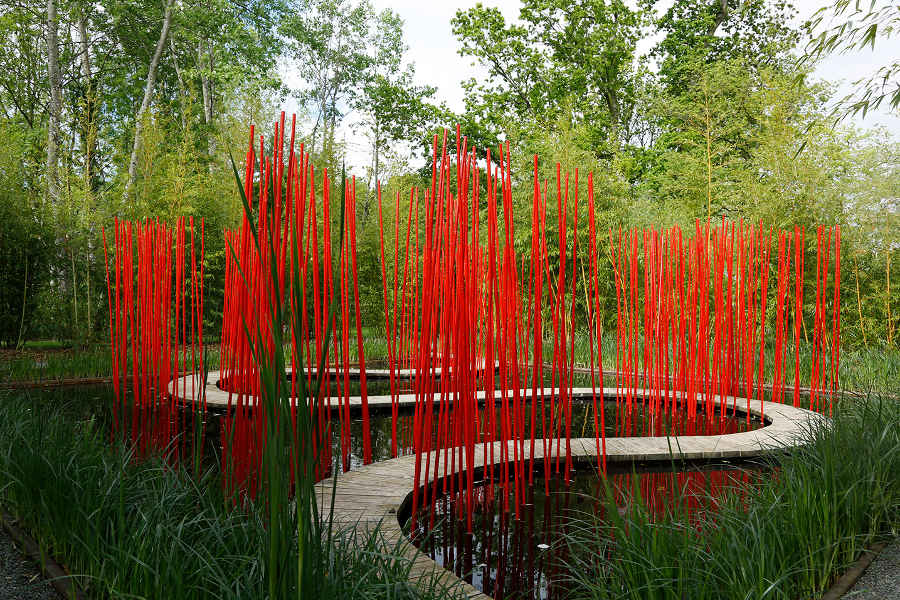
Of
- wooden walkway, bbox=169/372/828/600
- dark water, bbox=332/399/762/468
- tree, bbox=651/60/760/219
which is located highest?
tree, bbox=651/60/760/219

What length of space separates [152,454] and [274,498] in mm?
1373

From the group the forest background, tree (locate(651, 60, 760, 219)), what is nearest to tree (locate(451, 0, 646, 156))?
the forest background

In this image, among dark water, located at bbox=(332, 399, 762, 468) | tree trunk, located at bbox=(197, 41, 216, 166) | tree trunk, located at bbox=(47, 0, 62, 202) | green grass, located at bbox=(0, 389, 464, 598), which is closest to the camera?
green grass, located at bbox=(0, 389, 464, 598)

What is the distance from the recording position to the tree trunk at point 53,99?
26.9 ft

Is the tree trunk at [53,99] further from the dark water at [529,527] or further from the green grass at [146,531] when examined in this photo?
the dark water at [529,527]

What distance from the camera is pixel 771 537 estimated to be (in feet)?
4.65

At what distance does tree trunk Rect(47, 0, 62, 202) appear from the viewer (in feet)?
26.9

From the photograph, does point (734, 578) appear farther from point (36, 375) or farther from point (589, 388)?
point (36, 375)

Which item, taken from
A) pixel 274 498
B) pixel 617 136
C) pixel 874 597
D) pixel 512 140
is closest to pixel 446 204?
pixel 274 498

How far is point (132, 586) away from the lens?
3.72 ft

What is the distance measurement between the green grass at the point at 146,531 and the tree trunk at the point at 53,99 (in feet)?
25.1

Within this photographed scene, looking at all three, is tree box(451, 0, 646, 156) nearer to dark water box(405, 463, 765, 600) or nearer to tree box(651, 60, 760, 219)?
tree box(651, 60, 760, 219)

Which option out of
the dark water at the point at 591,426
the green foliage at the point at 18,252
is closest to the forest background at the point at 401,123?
the green foliage at the point at 18,252

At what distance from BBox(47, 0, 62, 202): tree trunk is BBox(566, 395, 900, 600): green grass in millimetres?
8911
